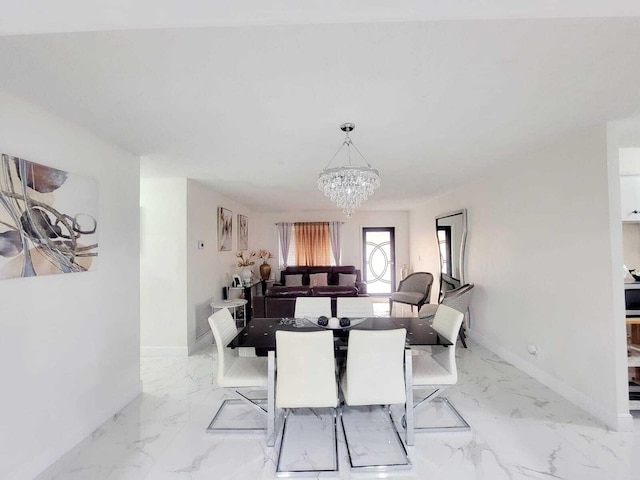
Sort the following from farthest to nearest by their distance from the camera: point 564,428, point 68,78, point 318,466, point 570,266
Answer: point 570,266, point 564,428, point 318,466, point 68,78

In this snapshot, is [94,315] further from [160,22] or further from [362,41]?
[362,41]

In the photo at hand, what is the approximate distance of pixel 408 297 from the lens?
5754mm

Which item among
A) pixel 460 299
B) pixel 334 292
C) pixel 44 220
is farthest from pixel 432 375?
pixel 44 220

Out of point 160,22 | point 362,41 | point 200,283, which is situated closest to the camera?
point 160,22

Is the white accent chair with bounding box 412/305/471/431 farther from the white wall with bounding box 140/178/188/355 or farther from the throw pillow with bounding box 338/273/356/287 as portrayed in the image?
the throw pillow with bounding box 338/273/356/287

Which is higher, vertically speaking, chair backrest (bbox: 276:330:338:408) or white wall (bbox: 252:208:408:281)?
white wall (bbox: 252:208:408:281)

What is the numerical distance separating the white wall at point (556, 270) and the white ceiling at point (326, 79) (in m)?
0.43

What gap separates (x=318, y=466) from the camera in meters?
1.99

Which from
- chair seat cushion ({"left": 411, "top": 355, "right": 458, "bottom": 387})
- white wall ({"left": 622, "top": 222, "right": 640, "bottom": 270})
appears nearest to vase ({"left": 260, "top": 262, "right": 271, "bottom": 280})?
chair seat cushion ({"left": 411, "top": 355, "right": 458, "bottom": 387})

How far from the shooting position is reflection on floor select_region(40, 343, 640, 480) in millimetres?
1936

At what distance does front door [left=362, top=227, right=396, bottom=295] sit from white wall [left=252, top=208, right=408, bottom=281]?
0.14 metres

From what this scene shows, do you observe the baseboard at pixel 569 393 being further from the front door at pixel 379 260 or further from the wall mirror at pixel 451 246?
the front door at pixel 379 260

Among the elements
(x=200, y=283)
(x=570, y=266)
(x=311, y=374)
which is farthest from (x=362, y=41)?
(x=200, y=283)

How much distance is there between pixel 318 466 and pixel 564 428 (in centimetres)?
194
